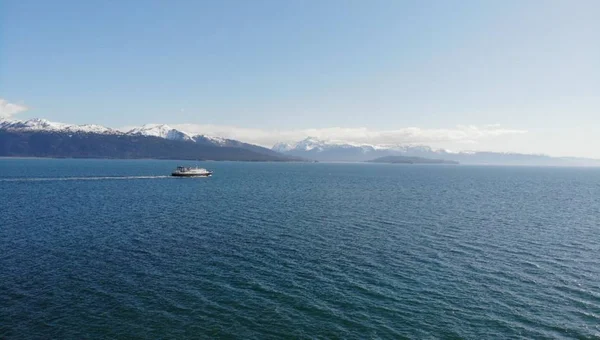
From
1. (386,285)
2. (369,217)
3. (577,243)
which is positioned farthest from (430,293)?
(369,217)

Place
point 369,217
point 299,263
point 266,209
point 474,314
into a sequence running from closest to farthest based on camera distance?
point 474,314 < point 299,263 < point 369,217 < point 266,209

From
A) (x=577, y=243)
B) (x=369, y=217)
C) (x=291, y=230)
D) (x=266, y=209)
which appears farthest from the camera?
(x=266, y=209)

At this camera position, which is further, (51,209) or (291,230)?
(51,209)

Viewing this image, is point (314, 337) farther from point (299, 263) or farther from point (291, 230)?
point (291, 230)

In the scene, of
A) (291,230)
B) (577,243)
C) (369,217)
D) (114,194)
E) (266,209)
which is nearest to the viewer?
(577,243)

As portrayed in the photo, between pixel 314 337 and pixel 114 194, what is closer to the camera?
pixel 314 337

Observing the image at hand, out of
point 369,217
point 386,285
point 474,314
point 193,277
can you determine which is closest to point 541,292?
point 474,314

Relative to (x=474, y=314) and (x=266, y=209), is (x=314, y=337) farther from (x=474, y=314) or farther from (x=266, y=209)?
(x=266, y=209)

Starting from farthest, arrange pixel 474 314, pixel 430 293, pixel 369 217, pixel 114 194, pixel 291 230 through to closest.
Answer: pixel 114 194 < pixel 369 217 < pixel 291 230 < pixel 430 293 < pixel 474 314
